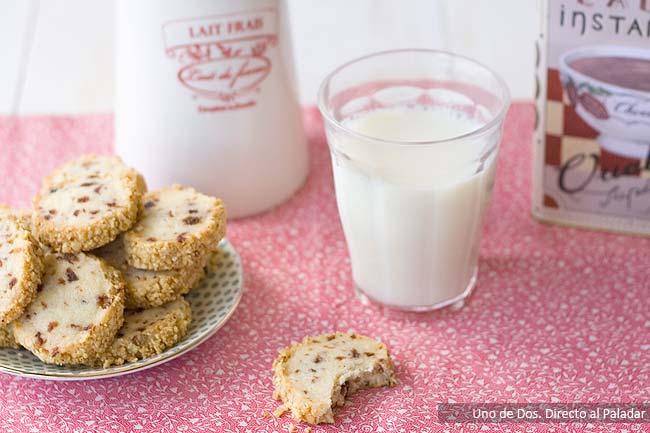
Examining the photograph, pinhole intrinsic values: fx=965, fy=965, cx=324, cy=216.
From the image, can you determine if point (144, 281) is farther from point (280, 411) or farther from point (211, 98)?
point (211, 98)

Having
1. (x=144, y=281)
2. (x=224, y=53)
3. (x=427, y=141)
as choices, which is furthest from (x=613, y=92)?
(x=144, y=281)

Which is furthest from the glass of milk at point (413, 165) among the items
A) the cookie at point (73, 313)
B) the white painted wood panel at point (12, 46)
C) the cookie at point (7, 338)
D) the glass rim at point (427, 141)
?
the white painted wood panel at point (12, 46)

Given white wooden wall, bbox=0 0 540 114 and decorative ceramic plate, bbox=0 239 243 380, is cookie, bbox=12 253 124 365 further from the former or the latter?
white wooden wall, bbox=0 0 540 114

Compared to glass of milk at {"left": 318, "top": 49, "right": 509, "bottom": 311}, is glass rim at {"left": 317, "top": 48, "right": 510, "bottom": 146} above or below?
above

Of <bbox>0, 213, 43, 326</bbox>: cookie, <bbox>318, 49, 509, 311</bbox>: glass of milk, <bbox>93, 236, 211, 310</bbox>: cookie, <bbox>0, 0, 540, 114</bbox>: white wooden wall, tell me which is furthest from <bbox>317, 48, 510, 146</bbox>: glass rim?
<bbox>0, 0, 540, 114</bbox>: white wooden wall

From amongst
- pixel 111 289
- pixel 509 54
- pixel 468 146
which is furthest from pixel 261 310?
pixel 509 54

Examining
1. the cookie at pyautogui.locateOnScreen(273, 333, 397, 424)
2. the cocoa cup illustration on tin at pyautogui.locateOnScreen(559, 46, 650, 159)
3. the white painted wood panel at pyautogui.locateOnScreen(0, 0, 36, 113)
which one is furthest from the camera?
the white painted wood panel at pyautogui.locateOnScreen(0, 0, 36, 113)
